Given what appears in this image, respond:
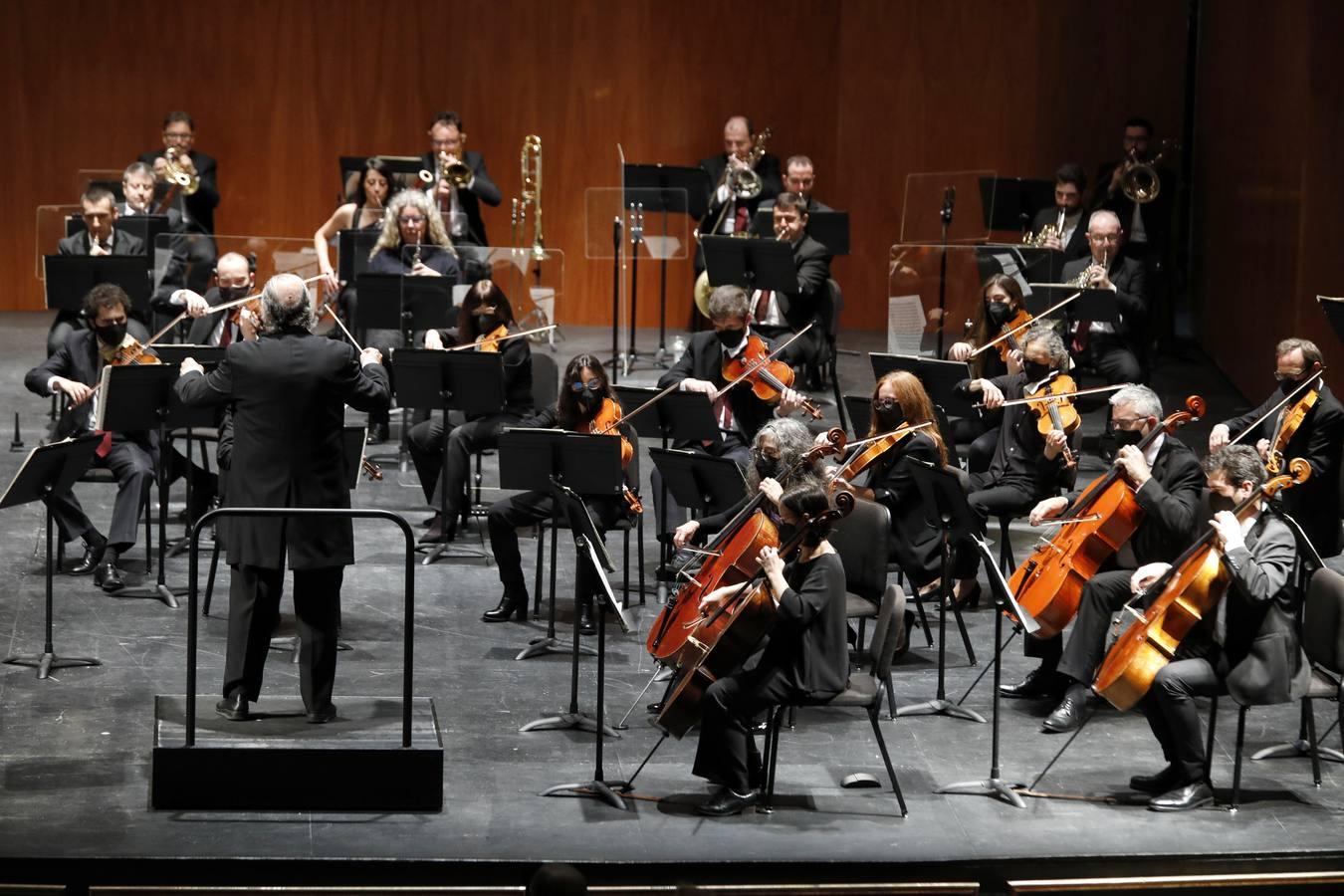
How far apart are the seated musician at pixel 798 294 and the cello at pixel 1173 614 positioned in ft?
13.5

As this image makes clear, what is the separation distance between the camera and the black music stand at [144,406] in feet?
23.5

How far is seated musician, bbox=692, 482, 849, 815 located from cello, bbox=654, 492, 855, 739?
3cm

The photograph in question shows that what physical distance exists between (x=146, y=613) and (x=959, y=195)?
5.61 meters

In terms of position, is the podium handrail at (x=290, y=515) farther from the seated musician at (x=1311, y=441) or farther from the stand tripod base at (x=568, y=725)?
the seated musician at (x=1311, y=441)

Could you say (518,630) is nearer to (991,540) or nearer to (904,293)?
(991,540)

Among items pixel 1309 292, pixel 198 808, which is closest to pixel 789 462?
pixel 198 808

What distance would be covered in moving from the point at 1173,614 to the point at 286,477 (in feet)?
9.04

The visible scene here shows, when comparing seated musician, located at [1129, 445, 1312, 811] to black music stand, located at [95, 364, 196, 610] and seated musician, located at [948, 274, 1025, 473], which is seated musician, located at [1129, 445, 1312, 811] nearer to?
seated musician, located at [948, 274, 1025, 473]

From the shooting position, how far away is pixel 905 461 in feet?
23.3

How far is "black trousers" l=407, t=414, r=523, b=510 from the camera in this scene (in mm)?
8258

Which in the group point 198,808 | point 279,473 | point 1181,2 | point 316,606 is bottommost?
point 198,808

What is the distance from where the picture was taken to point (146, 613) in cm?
729

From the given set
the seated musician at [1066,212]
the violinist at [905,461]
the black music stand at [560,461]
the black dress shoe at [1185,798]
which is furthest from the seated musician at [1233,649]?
the seated musician at [1066,212]

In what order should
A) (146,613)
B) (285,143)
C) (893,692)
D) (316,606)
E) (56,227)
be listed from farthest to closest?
(285,143), (56,227), (146,613), (893,692), (316,606)
